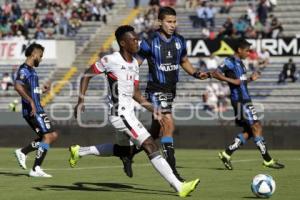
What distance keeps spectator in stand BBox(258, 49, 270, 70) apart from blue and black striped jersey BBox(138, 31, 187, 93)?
868 inches

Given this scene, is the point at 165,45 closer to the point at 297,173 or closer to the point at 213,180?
the point at 213,180

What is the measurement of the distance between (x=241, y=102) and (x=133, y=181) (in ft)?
14.3

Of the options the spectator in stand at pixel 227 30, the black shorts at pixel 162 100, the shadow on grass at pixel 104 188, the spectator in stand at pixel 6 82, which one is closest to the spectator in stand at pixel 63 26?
the spectator in stand at pixel 6 82

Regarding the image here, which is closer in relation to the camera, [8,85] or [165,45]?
[165,45]

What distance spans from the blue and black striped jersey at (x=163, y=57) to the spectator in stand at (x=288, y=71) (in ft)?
68.4

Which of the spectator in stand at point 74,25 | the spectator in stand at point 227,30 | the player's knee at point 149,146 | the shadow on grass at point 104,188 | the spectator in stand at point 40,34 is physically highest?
the player's knee at point 149,146

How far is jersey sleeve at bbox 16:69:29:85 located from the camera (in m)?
16.5

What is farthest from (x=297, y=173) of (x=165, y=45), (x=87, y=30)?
(x=87, y=30)

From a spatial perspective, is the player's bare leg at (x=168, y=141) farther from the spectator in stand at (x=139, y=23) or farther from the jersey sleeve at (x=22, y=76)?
the spectator in stand at (x=139, y=23)

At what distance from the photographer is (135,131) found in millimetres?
12750

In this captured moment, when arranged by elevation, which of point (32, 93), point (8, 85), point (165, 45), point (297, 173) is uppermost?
point (165, 45)

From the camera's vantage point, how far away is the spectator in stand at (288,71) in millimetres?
35688

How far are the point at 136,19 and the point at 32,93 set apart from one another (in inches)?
1053

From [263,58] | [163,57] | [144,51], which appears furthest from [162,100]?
[263,58]
